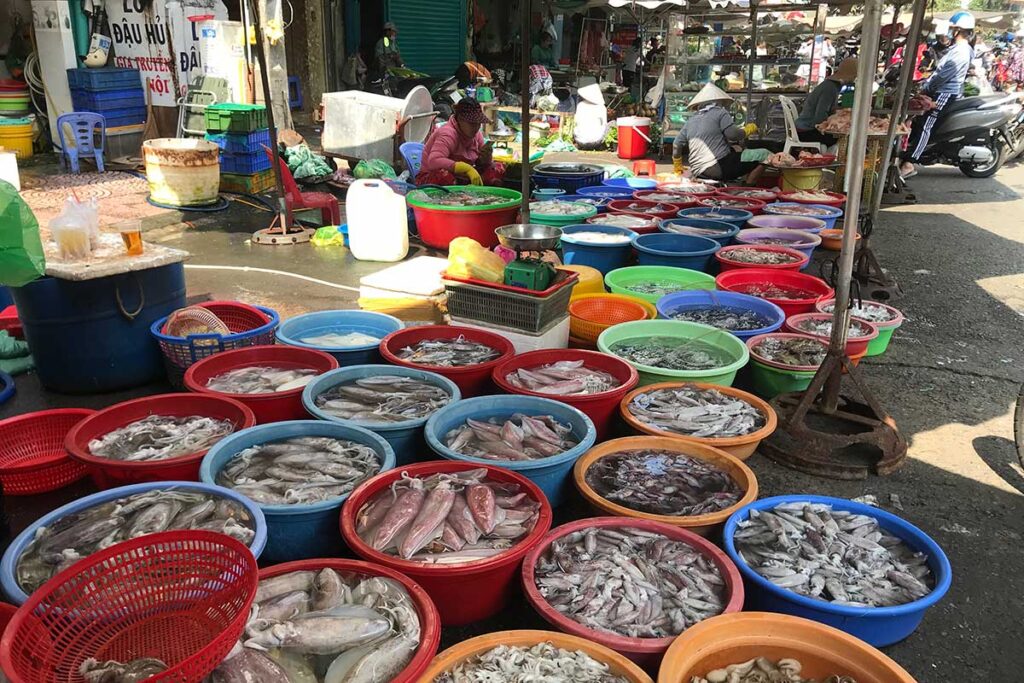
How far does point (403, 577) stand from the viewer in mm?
2402

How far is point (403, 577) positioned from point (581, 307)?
3.12 metres

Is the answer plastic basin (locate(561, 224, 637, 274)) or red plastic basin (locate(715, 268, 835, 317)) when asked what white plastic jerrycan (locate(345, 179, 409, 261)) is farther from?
red plastic basin (locate(715, 268, 835, 317))

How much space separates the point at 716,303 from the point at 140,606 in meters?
4.36

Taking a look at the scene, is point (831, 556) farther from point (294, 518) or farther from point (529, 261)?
point (529, 261)

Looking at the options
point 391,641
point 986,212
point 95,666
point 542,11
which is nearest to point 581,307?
point 391,641

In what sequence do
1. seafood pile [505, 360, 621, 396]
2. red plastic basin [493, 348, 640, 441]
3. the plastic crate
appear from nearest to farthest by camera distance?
red plastic basin [493, 348, 640, 441]
seafood pile [505, 360, 621, 396]
the plastic crate

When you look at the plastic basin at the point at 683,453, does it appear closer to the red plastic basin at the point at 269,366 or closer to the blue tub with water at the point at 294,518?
the blue tub with water at the point at 294,518

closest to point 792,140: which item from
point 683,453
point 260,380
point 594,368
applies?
point 594,368

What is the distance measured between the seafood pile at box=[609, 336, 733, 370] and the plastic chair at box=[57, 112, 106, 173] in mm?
9128

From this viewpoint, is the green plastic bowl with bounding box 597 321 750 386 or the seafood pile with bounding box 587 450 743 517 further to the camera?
the green plastic bowl with bounding box 597 321 750 386


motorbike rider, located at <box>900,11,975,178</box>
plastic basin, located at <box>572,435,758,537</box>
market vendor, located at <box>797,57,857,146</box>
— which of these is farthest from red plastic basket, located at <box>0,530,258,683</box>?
motorbike rider, located at <box>900,11,975,178</box>

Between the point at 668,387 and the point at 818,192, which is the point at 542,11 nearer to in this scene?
the point at 818,192

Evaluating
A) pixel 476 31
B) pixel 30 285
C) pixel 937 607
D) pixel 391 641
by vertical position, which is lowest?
pixel 937 607

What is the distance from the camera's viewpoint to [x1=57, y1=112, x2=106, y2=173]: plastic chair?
984 centimetres
